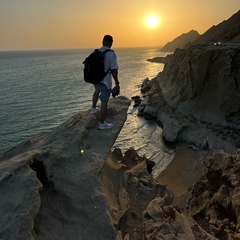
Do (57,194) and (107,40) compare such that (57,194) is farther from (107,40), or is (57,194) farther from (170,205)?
(107,40)

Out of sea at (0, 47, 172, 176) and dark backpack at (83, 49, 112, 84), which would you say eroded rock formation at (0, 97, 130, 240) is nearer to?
dark backpack at (83, 49, 112, 84)

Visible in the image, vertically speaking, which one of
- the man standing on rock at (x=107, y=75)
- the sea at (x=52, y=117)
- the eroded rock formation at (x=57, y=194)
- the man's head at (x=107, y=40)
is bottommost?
the sea at (x=52, y=117)

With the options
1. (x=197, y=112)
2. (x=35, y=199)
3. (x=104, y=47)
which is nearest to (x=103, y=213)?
(x=35, y=199)

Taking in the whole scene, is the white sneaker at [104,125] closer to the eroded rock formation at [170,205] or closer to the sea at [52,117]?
the eroded rock formation at [170,205]

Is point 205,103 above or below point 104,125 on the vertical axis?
below

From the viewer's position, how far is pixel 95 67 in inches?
328

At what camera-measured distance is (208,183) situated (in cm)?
1332

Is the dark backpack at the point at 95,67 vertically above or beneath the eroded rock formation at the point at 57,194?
above

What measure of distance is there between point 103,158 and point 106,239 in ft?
8.15

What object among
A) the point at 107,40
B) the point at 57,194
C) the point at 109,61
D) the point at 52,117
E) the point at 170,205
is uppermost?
the point at 107,40

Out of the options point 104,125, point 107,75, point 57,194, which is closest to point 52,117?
point 104,125

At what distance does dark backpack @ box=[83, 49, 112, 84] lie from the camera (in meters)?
8.23

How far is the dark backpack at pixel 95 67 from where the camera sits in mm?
8234

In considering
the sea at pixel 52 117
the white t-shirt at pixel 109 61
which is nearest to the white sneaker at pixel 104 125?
the white t-shirt at pixel 109 61
